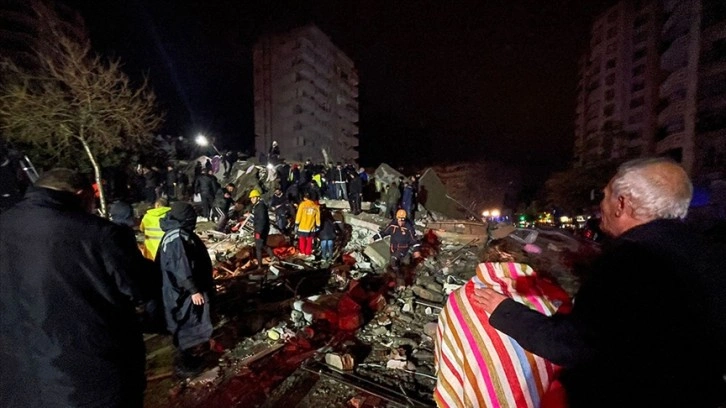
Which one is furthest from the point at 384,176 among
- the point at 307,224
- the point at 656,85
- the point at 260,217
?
the point at 656,85

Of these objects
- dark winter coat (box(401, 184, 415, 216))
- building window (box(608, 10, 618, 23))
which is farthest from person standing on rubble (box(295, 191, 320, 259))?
building window (box(608, 10, 618, 23))

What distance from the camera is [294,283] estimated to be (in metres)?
7.12

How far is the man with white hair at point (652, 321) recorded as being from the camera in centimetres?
121

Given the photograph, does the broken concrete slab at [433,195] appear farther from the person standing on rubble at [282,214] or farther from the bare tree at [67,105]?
the bare tree at [67,105]

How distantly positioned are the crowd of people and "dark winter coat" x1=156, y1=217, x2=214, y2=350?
114 centimetres

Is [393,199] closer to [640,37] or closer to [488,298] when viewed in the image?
[488,298]

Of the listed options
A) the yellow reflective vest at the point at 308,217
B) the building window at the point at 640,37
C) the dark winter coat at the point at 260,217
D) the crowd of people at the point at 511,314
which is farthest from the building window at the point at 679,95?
the crowd of people at the point at 511,314

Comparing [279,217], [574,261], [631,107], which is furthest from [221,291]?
Answer: [631,107]

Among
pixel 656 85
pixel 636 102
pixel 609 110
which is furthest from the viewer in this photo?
pixel 609 110

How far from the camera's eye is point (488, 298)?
1.51 meters

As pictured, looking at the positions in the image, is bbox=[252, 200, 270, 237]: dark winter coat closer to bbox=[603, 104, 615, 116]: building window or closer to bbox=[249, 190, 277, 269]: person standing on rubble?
bbox=[249, 190, 277, 269]: person standing on rubble

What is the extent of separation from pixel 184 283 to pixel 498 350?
3.10 meters

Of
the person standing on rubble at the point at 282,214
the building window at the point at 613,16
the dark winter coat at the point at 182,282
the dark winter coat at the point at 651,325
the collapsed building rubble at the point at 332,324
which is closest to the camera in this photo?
the dark winter coat at the point at 651,325

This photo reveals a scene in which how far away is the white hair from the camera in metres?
1.35
